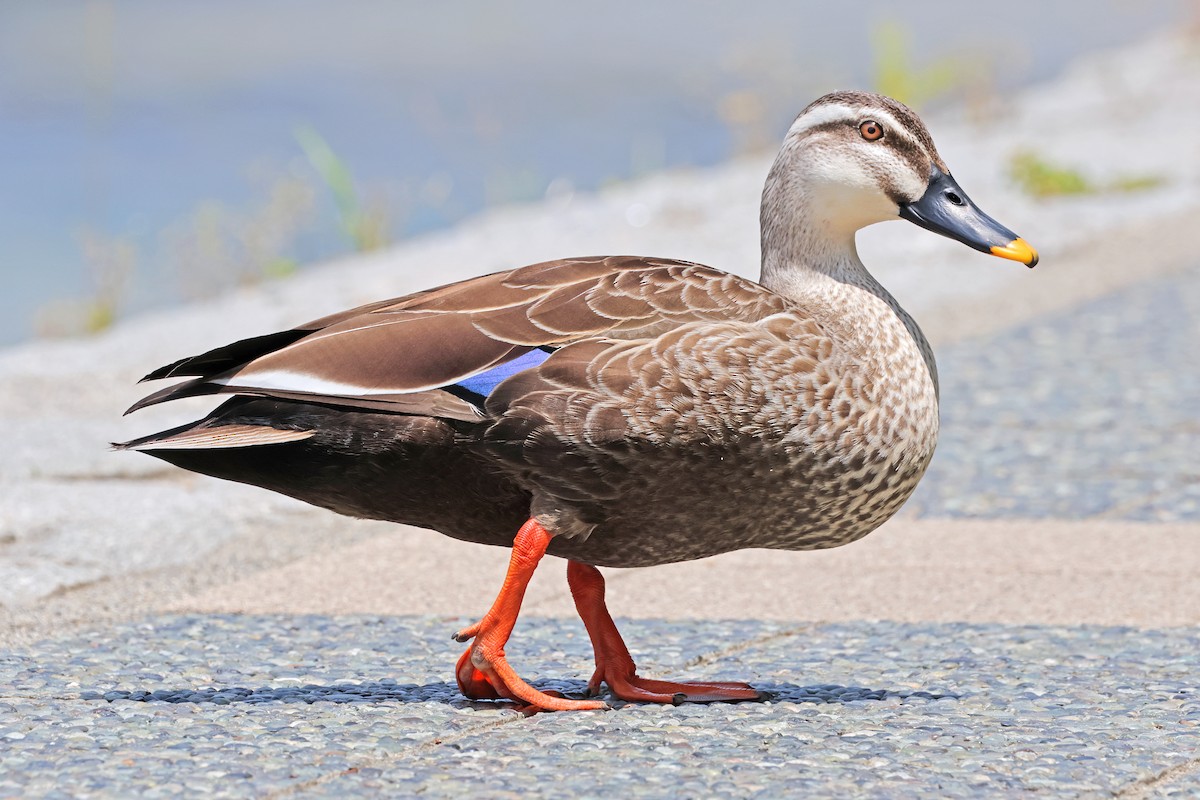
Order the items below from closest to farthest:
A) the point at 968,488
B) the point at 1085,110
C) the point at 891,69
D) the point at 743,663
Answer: the point at 743,663, the point at 968,488, the point at 891,69, the point at 1085,110

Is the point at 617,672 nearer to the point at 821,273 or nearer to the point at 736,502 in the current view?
the point at 736,502

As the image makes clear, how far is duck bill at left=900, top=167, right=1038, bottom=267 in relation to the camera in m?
4.38

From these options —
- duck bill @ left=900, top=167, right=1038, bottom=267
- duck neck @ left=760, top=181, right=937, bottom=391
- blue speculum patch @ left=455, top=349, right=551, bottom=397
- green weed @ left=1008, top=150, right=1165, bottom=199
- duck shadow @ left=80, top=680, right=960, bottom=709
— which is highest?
green weed @ left=1008, top=150, right=1165, bottom=199

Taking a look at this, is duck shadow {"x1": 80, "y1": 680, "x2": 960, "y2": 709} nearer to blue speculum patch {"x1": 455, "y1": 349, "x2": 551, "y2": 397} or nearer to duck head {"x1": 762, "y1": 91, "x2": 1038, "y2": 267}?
blue speculum patch {"x1": 455, "y1": 349, "x2": 551, "y2": 397}

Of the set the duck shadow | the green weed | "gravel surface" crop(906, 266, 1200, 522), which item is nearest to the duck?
the duck shadow

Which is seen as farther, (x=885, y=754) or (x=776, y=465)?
(x=776, y=465)

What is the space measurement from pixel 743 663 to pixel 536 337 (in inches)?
48.9

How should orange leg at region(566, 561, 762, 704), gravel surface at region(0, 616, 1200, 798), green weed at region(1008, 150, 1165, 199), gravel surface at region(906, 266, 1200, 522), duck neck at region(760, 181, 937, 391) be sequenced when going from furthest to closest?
green weed at region(1008, 150, 1165, 199)
gravel surface at region(906, 266, 1200, 522)
duck neck at region(760, 181, 937, 391)
orange leg at region(566, 561, 762, 704)
gravel surface at region(0, 616, 1200, 798)

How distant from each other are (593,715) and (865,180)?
1.48 meters

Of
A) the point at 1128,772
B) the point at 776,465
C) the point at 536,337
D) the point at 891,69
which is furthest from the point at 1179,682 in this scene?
the point at 891,69

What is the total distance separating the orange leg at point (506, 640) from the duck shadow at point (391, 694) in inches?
3.7

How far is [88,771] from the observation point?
3605 millimetres

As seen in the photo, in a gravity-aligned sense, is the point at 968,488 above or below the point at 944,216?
below

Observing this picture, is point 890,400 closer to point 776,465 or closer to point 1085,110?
point 776,465
